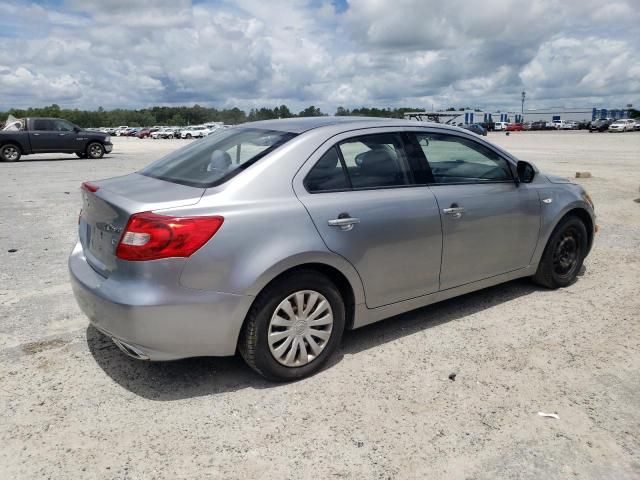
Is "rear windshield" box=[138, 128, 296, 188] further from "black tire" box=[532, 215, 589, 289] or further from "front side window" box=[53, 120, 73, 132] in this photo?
"front side window" box=[53, 120, 73, 132]

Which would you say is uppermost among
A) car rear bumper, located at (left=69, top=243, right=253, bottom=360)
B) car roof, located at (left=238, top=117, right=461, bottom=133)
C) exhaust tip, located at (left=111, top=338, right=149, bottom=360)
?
car roof, located at (left=238, top=117, right=461, bottom=133)

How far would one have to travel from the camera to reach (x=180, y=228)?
2.98 meters

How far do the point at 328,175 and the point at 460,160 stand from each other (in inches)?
60.5

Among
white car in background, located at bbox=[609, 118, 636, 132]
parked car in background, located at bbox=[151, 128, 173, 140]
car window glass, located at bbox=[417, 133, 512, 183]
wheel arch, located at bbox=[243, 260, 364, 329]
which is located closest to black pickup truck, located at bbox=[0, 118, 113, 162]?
car window glass, located at bbox=[417, 133, 512, 183]

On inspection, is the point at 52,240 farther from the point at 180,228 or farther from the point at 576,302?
the point at 576,302

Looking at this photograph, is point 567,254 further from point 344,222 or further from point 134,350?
point 134,350

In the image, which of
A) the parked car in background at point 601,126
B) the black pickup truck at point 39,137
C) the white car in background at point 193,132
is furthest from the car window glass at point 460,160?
the white car in background at point 193,132

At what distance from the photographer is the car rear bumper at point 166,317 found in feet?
9.82

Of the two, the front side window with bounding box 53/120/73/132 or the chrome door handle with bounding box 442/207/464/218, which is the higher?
the front side window with bounding box 53/120/73/132

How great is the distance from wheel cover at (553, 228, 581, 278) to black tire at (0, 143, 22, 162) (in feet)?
74.5

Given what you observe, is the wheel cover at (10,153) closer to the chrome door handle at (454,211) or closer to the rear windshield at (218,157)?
the rear windshield at (218,157)

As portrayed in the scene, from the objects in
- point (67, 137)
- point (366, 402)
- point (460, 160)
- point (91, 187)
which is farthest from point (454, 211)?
point (67, 137)

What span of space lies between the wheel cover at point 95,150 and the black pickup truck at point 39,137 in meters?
0.47

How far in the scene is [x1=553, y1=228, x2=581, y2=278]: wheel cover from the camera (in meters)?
5.11
